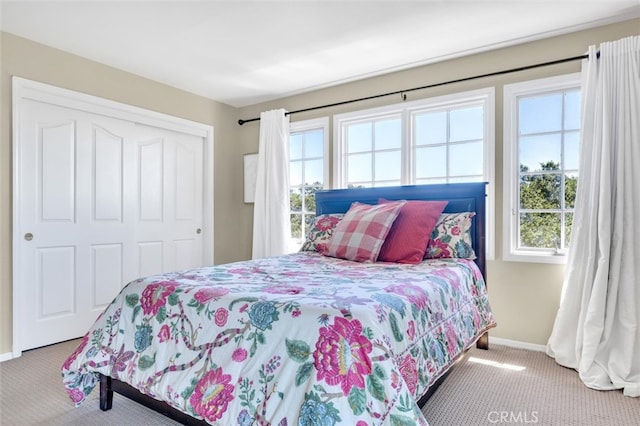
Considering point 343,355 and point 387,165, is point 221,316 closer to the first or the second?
point 343,355

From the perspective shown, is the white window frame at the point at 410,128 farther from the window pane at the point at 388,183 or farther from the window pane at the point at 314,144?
the window pane at the point at 314,144

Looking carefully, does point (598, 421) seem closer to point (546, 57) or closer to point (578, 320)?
point (578, 320)

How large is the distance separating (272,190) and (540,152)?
2.48 meters

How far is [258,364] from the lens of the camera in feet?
4.31

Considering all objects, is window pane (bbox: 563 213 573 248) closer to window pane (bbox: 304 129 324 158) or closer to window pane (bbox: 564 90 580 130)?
window pane (bbox: 564 90 580 130)

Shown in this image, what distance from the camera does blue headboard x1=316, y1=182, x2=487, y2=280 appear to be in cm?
277

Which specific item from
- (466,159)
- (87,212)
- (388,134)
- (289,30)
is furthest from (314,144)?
(87,212)

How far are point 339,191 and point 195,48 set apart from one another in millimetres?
1702

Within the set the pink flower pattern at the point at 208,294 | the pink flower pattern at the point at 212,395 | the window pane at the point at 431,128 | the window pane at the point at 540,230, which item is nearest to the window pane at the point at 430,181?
the window pane at the point at 431,128

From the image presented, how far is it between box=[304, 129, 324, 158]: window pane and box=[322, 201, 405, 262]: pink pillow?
1367 millimetres

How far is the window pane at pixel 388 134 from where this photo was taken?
139 inches

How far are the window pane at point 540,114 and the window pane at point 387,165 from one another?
3.45 ft

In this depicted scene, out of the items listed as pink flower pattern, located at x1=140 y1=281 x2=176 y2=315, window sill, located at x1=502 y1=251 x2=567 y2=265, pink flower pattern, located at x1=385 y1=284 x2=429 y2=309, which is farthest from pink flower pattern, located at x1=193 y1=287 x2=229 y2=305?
window sill, located at x1=502 y1=251 x2=567 y2=265

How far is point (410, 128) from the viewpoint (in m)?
3.41
